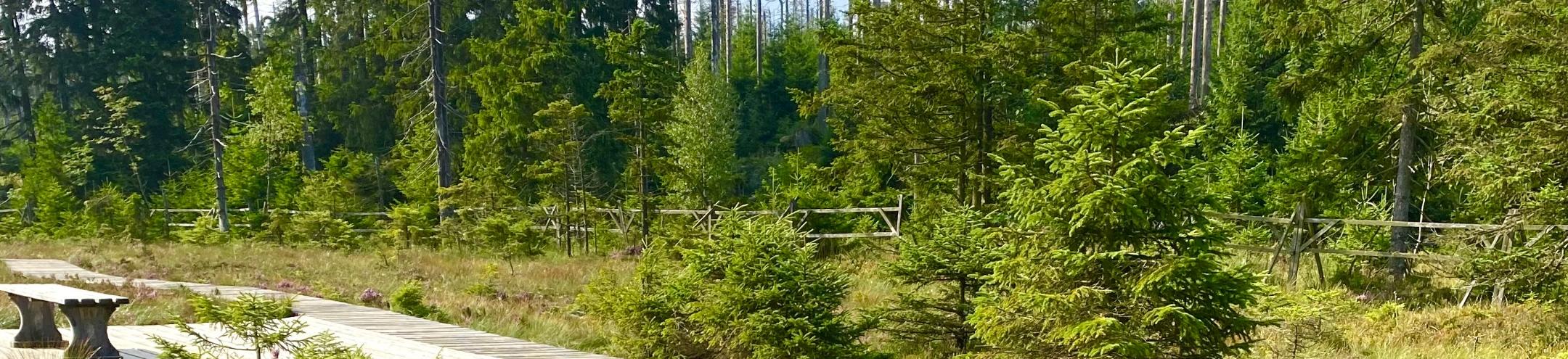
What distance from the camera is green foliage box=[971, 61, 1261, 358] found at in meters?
7.06

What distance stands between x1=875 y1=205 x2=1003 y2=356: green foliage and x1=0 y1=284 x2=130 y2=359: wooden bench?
255 inches

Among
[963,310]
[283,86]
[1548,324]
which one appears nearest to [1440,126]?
[1548,324]

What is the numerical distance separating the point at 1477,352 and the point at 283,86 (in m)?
39.8

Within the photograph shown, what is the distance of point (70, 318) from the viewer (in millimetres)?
7840

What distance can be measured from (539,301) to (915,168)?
5.90 metres

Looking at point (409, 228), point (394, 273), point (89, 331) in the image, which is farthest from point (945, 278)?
point (409, 228)

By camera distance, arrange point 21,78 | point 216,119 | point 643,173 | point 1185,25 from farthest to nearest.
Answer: point 21,78 < point 1185,25 < point 216,119 < point 643,173

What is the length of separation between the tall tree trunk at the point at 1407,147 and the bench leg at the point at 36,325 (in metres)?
16.4

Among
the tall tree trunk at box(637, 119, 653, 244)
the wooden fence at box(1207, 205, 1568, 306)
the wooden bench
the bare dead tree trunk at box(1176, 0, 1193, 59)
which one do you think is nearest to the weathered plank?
the wooden bench

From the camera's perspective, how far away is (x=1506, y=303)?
47.4 feet

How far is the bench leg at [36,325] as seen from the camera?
865cm

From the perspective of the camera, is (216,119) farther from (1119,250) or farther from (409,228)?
(1119,250)

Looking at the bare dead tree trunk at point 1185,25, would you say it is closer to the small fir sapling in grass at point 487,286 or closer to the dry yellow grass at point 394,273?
the dry yellow grass at point 394,273

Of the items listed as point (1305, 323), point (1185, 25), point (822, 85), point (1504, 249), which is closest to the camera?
point (1305, 323)
